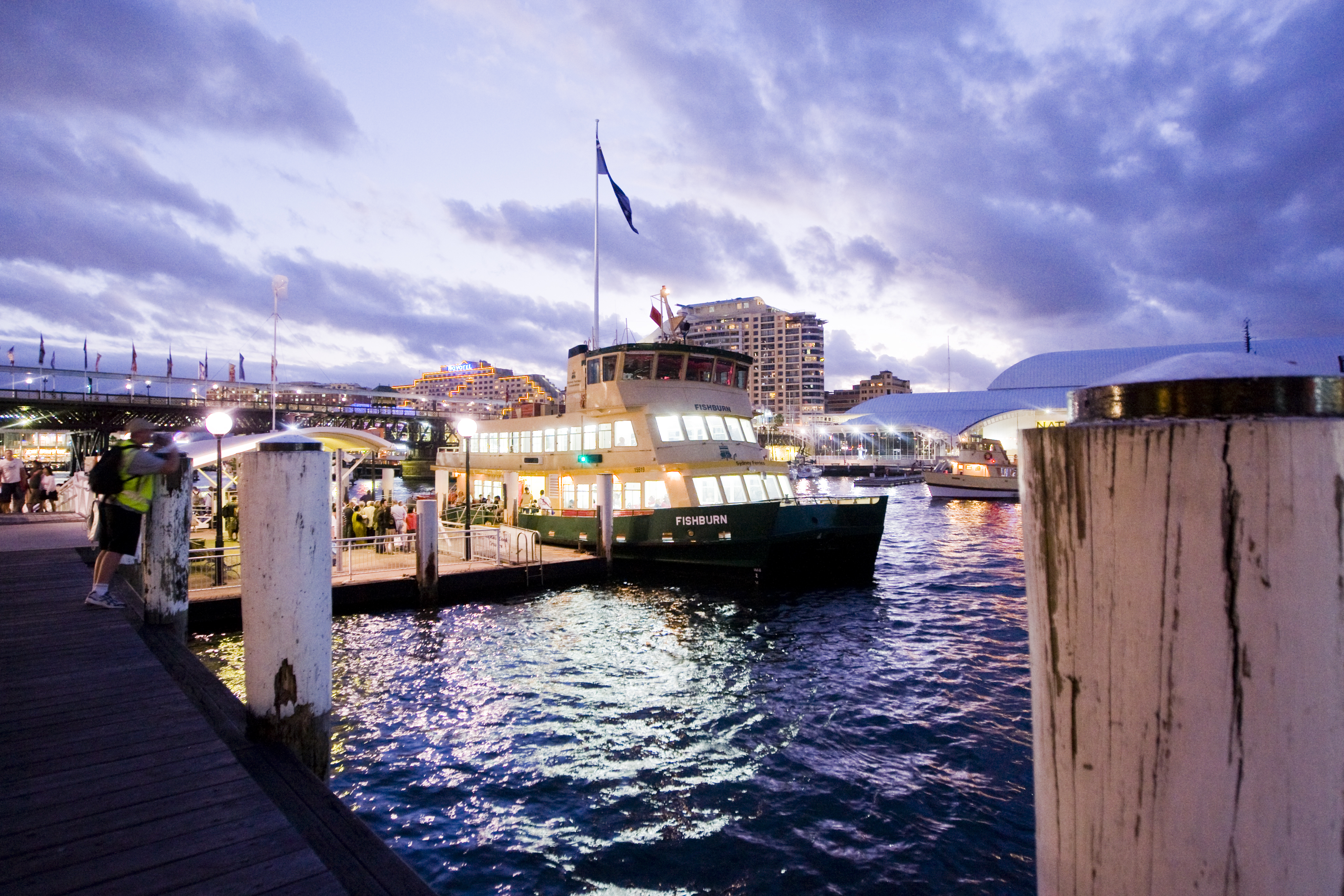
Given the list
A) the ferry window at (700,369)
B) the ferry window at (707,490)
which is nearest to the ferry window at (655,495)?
the ferry window at (707,490)

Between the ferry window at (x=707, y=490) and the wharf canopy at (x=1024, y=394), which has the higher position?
the wharf canopy at (x=1024, y=394)

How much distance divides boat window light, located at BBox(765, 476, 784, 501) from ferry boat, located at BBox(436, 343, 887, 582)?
0.04 meters

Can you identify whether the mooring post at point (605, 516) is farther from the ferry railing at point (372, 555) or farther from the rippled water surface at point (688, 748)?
Answer: the ferry railing at point (372, 555)

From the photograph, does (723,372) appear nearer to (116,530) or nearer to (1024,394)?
(116,530)

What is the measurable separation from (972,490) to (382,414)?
80.7m

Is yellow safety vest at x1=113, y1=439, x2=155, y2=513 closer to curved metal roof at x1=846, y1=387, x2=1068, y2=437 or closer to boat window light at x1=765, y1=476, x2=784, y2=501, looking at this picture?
boat window light at x1=765, y1=476, x2=784, y2=501

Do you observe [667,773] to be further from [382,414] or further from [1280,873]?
[382,414]

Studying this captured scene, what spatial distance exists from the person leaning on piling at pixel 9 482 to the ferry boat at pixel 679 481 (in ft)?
49.5

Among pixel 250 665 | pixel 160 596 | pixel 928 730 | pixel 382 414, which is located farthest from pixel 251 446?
pixel 382 414

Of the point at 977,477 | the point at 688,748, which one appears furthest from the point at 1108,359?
the point at 688,748

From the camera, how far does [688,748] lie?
8.12 metres

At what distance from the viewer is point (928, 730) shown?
877 cm

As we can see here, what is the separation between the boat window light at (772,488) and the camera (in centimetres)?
2012

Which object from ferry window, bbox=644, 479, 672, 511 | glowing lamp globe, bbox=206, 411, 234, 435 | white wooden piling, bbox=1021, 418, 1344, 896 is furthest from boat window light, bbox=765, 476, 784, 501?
white wooden piling, bbox=1021, 418, 1344, 896
